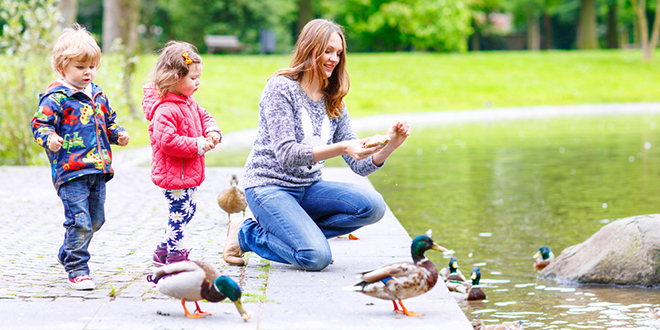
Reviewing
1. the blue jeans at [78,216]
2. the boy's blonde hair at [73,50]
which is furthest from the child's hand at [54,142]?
the boy's blonde hair at [73,50]

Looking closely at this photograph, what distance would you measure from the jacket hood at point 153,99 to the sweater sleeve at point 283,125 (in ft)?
1.63

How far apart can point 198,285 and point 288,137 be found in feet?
3.88

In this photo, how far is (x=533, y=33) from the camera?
186ft

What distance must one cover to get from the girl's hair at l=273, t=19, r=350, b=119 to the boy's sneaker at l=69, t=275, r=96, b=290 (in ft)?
5.30

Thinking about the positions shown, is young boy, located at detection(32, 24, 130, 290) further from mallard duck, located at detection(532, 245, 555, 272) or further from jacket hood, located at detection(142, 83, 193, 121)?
mallard duck, located at detection(532, 245, 555, 272)

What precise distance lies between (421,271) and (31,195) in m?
5.34

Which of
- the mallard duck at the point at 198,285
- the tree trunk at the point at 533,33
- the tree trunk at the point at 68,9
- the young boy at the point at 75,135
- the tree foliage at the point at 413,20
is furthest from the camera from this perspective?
the tree trunk at the point at 533,33

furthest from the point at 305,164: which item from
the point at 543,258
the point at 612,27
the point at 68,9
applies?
the point at 612,27

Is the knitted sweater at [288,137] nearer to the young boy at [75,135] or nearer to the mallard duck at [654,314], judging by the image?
the young boy at [75,135]

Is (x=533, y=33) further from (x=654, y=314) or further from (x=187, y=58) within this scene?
(x=187, y=58)

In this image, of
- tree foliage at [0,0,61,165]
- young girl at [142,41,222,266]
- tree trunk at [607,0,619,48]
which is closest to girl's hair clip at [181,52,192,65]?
young girl at [142,41,222,266]

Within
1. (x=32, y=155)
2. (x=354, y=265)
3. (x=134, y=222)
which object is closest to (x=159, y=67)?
(x=354, y=265)

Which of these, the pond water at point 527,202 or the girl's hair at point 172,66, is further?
the pond water at point 527,202

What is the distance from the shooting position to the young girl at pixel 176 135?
420 centimetres
